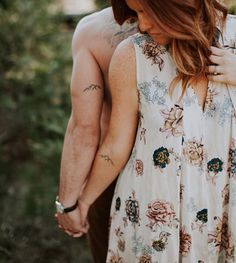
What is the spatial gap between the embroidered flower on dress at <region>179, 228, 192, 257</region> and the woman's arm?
0.35 meters

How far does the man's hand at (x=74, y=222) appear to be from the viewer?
2459 millimetres

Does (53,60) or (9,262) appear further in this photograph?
(53,60)

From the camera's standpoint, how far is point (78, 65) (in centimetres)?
226

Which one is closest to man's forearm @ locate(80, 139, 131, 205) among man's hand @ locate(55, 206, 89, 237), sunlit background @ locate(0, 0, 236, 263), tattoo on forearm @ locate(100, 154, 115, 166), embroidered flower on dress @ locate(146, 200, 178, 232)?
tattoo on forearm @ locate(100, 154, 115, 166)

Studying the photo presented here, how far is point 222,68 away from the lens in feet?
6.53

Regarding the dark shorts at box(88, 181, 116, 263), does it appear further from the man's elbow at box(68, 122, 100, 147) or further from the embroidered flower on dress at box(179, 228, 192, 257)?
the embroidered flower on dress at box(179, 228, 192, 257)

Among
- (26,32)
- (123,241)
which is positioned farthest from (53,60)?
(123,241)

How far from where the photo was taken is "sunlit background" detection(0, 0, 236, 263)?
385cm

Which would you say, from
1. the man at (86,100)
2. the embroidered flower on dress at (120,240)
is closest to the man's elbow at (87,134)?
the man at (86,100)

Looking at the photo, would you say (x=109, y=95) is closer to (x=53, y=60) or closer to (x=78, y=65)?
(x=78, y=65)

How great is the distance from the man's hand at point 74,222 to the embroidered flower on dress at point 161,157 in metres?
0.56

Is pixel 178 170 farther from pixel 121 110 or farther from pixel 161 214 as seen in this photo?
pixel 121 110

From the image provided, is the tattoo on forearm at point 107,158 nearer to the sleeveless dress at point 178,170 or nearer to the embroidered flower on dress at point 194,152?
the sleeveless dress at point 178,170

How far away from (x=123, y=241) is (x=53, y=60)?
7.51 ft
